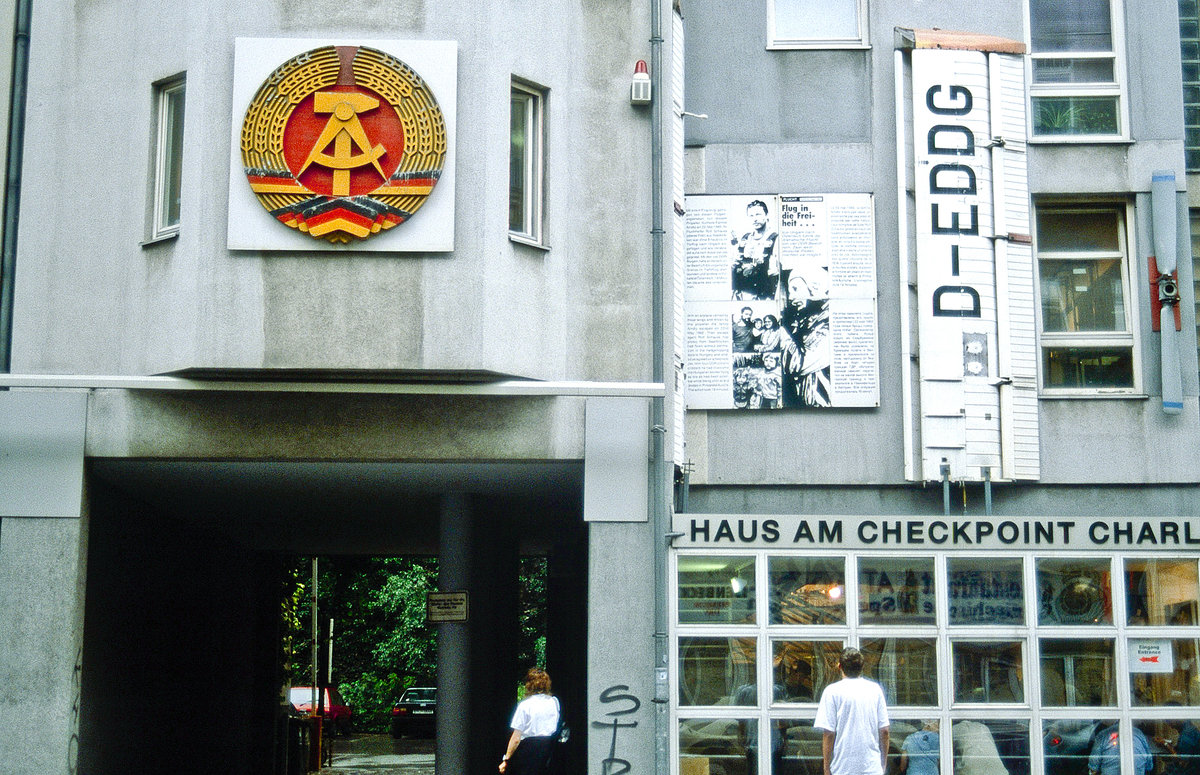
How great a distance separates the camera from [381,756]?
1209 inches

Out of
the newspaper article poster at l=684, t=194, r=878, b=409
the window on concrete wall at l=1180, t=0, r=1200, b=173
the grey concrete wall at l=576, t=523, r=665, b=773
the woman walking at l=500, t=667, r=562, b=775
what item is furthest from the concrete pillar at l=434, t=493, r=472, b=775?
the window on concrete wall at l=1180, t=0, r=1200, b=173

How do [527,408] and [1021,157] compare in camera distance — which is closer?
[527,408]

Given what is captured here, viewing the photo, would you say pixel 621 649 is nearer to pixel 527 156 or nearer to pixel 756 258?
pixel 756 258

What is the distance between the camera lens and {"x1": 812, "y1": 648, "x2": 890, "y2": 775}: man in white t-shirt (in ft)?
34.9

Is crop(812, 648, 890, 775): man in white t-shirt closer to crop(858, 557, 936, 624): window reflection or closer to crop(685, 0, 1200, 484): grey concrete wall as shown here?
crop(858, 557, 936, 624): window reflection

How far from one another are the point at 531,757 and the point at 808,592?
3.00 meters

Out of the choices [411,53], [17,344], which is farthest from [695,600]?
[17,344]

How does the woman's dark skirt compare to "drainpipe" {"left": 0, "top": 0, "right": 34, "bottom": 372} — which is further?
"drainpipe" {"left": 0, "top": 0, "right": 34, "bottom": 372}

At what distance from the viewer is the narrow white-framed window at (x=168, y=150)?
13.0 meters

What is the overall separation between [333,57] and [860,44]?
5.37 meters

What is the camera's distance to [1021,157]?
13.6 metres

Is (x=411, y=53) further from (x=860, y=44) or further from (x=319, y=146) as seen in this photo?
(x=860, y=44)

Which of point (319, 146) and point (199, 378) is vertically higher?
point (319, 146)

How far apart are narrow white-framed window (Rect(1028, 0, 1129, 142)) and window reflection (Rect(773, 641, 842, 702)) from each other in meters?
5.65
